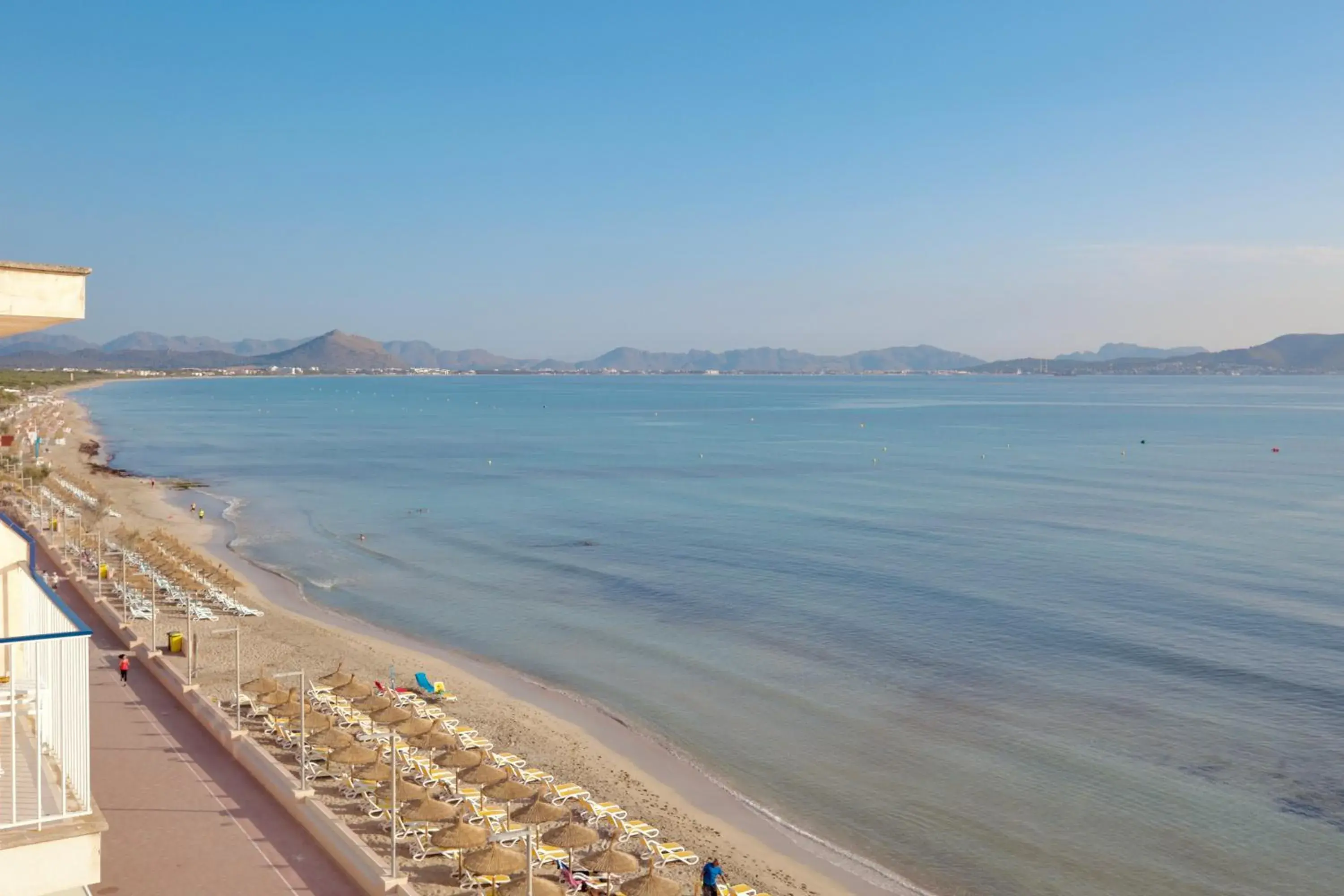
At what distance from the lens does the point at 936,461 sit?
81.2 meters

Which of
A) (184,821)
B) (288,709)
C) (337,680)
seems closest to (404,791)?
(184,821)

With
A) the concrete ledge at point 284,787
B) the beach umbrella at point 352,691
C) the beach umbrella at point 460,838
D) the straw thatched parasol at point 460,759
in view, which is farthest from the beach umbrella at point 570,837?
the beach umbrella at point 352,691

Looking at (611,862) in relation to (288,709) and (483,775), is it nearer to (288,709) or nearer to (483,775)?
(483,775)

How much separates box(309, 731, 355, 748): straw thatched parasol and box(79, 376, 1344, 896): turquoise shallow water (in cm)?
719

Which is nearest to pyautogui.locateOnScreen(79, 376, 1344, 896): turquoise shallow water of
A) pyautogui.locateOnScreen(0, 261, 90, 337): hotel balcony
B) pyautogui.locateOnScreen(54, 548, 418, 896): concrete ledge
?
pyautogui.locateOnScreen(54, 548, 418, 896): concrete ledge

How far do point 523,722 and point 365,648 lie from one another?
24.0ft

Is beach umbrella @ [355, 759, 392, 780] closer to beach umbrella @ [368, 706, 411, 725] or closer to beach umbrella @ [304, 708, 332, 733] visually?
beach umbrella @ [304, 708, 332, 733]

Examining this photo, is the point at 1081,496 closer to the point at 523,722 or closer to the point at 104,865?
the point at 523,722

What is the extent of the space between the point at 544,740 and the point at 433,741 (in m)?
3.52

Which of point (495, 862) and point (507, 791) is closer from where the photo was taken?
point (495, 862)

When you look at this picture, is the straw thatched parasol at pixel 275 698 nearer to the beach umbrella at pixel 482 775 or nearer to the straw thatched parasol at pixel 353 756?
the straw thatched parasol at pixel 353 756

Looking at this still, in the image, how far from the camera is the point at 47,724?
24.4 ft

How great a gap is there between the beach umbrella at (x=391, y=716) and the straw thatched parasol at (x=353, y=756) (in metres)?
2.05

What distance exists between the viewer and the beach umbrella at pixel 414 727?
19047 millimetres
